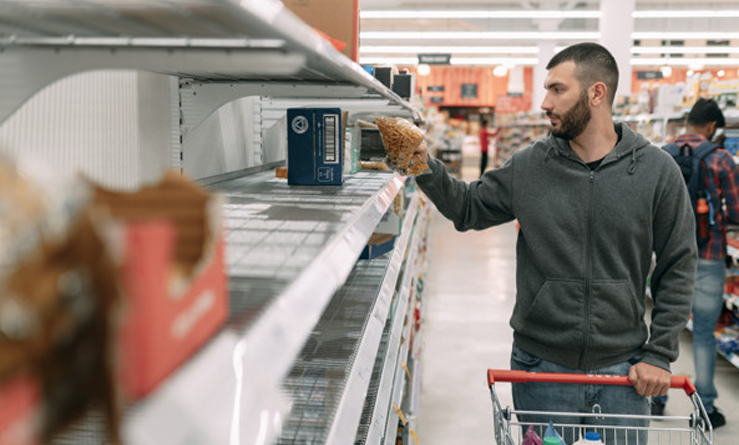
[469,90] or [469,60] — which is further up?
[469,60]

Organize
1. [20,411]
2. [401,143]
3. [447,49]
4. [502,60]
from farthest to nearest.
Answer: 1. [502,60]
2. [447,49]
3. [401,143]
4. [20,411]

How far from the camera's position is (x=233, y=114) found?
8.80 feet

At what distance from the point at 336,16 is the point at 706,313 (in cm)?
296

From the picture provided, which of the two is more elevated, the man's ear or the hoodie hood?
the man's ear

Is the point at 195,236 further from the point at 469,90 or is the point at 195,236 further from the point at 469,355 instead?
the point at 469,90

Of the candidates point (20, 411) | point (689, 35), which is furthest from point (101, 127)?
point (689, 35)

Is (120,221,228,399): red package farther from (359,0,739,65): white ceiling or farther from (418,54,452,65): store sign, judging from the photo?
(418,54,452,65): store sign

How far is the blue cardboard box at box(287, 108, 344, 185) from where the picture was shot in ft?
7.50

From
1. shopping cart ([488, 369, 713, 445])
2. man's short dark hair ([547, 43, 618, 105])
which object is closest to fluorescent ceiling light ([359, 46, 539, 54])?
man's short dark hair ([547, 43, 618, 105])

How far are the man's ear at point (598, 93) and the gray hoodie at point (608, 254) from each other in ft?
0.45

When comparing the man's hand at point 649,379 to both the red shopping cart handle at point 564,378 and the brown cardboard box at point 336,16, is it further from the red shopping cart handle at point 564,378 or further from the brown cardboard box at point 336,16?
the brown cardboard box at point 336,16

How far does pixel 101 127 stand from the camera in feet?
4.82

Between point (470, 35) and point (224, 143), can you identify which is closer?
point (224, 143)

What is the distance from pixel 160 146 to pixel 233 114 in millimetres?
882
